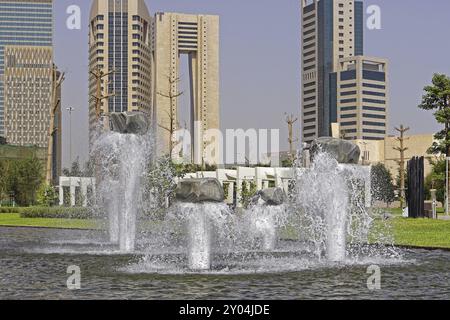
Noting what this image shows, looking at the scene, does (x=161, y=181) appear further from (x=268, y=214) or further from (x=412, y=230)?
(x=268, y=214)

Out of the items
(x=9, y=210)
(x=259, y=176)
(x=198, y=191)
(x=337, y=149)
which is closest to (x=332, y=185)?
(x=337, y=149)

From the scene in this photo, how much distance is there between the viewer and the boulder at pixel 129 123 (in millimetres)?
27516

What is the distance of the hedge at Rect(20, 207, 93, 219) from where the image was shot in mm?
50719

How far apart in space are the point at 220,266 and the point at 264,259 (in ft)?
9.35

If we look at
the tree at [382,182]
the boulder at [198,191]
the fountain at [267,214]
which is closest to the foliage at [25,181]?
the tree at [382,182]

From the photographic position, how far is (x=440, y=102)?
197ft

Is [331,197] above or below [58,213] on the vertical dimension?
above

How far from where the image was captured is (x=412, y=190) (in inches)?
1927

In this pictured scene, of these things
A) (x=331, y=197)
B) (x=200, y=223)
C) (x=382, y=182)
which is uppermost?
(x=382, y=182)

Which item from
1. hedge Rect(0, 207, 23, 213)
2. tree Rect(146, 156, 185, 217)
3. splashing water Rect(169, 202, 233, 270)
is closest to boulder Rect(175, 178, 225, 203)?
splashing water Rect(169, 202, 233, 270)

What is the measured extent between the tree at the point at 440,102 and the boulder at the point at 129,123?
1425 inches

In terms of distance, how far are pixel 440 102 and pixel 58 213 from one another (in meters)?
31.3

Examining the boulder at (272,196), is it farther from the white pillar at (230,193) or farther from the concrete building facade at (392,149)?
the concrete building facade at (392,149)
